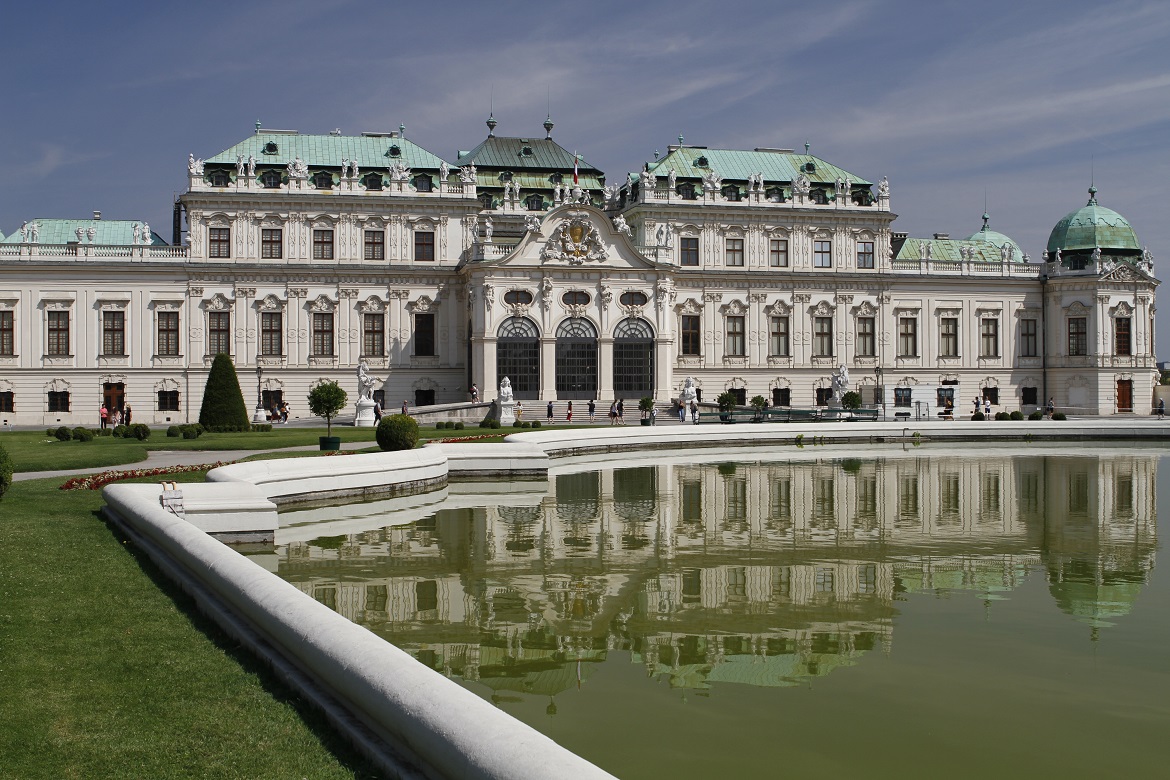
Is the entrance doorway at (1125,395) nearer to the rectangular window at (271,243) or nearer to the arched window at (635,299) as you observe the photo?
the arched window at (635,299)

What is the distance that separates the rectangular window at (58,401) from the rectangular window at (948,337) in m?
51.2

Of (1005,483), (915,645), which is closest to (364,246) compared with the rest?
(1005,483)

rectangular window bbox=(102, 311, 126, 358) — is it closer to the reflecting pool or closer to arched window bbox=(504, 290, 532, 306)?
arched window bbox=(504, 290, 532, 306)

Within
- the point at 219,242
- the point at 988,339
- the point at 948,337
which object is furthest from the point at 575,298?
the point at 988,339

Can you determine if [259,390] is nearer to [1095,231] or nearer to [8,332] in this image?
[8,332]

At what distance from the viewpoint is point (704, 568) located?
16547mm

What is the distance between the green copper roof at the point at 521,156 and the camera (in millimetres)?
67688

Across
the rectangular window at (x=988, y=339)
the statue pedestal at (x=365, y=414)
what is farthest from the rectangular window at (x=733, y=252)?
the statue pedestal at (x=365, y=414)

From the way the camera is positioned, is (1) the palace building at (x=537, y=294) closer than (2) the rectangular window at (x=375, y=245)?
Yes

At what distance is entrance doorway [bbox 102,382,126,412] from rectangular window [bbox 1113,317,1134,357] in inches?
2337

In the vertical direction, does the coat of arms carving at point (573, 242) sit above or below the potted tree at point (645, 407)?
above

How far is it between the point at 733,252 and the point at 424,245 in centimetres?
1847

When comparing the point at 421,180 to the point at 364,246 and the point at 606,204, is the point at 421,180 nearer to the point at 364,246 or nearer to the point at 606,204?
the point at 364,246

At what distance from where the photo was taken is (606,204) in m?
68.3
